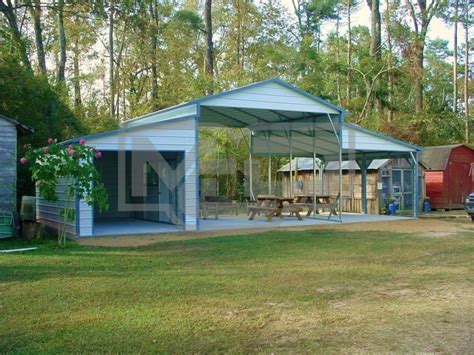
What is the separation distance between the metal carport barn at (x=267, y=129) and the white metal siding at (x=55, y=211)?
1.58ft

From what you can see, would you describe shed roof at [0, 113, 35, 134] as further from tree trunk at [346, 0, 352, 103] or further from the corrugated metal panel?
tree trunk at [346, 0, 352, 103]

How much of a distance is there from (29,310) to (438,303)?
4.47m

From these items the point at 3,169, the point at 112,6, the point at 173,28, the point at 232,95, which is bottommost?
the point at 3,169

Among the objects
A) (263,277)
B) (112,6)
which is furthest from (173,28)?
(263,277)

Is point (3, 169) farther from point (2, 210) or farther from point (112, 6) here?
point (112, 6)

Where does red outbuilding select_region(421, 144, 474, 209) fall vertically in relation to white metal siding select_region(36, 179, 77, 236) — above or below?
above

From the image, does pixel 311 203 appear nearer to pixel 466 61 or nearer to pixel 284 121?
pixel 284 121

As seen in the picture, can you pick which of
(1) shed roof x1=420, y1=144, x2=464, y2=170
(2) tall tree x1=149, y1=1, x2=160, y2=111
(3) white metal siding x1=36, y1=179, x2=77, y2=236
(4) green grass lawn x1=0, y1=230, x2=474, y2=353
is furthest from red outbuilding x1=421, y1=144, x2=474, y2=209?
(3) white metal siding x1=36, y1=179, x2=77, y2=236

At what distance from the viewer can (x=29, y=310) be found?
549 centimetres

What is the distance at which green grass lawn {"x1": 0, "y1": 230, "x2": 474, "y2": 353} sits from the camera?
449 centimetres

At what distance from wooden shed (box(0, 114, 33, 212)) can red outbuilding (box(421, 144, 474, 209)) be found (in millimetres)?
17016

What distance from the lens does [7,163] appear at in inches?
502

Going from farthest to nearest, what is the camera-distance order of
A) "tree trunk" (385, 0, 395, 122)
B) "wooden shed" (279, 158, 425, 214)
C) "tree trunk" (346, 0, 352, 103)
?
"tree trunk" (346, 0, 352, 103) < "tree trunk" (385, 0, 395, 122) < "wooden shed" (279, 158, 425, 214)

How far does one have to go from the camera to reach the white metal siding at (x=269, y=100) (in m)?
13.8
